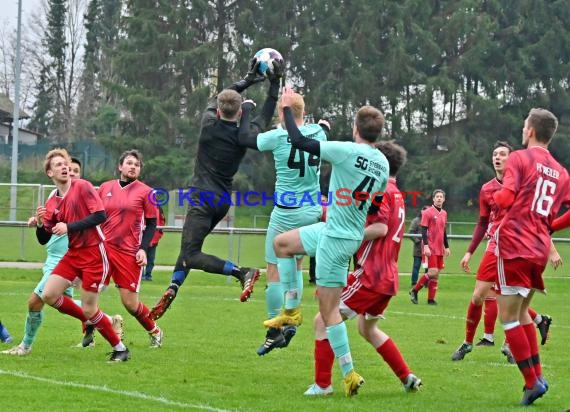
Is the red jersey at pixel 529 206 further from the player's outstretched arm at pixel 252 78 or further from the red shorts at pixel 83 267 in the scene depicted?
the red shorts at pixel 83 267

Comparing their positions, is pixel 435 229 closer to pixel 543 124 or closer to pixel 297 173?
pixel 297 173

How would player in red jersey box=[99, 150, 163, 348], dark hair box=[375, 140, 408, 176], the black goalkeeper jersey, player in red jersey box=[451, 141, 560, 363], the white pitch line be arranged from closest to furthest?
1. the white pitch line
2. dark hair box=[375, 140, 408, 176]
3. the black goalkeeper jersey
4. player in red jersey box=[451, 141, 560, 363]
5. player in red jersey box=[99, 150, 163, 348]

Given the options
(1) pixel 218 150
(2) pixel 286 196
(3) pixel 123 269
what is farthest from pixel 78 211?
(2) pixel 286 196

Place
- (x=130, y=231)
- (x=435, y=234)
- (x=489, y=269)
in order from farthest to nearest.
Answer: (x=435, y=234) → (x=130, y=231) → (x=489, y=269)

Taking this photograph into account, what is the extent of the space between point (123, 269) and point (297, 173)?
2350 millimetres

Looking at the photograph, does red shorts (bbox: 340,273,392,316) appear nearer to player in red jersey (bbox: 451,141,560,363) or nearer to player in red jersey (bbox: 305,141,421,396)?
player in red jersey (bbox: 305,141,421,396)

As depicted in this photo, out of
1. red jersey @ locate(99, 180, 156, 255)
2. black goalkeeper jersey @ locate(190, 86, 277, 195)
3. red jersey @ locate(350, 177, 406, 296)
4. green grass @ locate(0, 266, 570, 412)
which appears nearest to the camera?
green grass @ locate(0, 266, 570, 412)

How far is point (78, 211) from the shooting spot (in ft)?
32.7

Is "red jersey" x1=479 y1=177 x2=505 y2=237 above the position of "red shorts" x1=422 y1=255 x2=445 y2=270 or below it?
above

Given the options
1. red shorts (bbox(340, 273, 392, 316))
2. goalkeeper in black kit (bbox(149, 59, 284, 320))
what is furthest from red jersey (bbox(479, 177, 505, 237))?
red shorts (bbox(340, 273, 392, 316))

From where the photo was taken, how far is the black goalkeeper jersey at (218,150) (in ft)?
33.8

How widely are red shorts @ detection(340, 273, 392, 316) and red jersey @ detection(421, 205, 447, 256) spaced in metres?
12.8

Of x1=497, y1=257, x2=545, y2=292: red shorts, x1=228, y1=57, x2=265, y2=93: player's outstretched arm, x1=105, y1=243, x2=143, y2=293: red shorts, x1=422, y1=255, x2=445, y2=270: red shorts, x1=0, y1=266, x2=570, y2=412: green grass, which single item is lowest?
x1=0, y1=266, x2=570, y2=412: green grass

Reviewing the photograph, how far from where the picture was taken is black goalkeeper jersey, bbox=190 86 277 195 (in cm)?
1029
